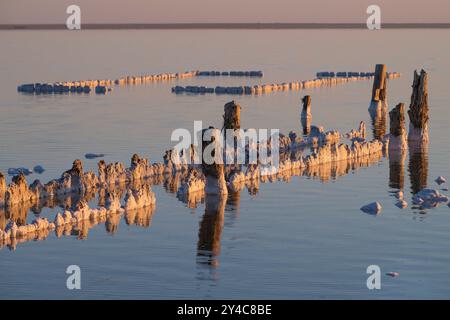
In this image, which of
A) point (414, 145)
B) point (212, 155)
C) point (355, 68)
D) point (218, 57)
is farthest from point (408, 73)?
point (212, 155)

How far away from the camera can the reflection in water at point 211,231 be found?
35.8 metres

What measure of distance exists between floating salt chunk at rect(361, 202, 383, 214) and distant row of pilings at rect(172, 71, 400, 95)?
63.6 metres

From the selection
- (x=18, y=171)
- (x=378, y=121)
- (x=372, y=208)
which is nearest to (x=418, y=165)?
(x=372, y=208)

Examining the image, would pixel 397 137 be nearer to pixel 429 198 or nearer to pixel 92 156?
pixel 429 198

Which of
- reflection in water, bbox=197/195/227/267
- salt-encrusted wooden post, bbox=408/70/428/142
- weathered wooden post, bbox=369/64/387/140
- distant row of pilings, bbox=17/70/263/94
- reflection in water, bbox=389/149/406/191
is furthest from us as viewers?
distant row of pilings, bbox=17/70/263/94

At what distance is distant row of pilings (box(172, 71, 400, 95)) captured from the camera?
108 meters

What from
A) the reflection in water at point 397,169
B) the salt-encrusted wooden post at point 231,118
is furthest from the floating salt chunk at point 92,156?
the reflection in water at point 397,169

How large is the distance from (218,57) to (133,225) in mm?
148045

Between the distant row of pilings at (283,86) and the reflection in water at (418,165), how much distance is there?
44912mm

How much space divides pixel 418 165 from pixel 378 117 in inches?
1094

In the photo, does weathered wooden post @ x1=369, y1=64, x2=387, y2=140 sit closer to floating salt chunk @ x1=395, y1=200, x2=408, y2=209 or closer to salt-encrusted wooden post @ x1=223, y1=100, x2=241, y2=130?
salt-encrusted wooden post @ x1=223, y1=100, x2=241, y2=130

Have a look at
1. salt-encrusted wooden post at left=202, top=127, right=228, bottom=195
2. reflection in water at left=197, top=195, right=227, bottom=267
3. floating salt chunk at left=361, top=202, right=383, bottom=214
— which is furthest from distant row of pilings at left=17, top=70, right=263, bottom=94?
floating salt chunk at left=361, top=202, right=383, bottom=214

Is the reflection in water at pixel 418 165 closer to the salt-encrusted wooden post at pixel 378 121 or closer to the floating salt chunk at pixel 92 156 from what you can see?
the salt-encrusted wooden post at pixel 378 121

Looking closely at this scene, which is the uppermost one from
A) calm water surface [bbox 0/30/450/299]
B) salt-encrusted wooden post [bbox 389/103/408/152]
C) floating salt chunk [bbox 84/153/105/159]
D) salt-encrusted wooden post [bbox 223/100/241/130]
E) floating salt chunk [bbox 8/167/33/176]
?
salt-encrusted wooden post [bbox 223/100/241/130]
